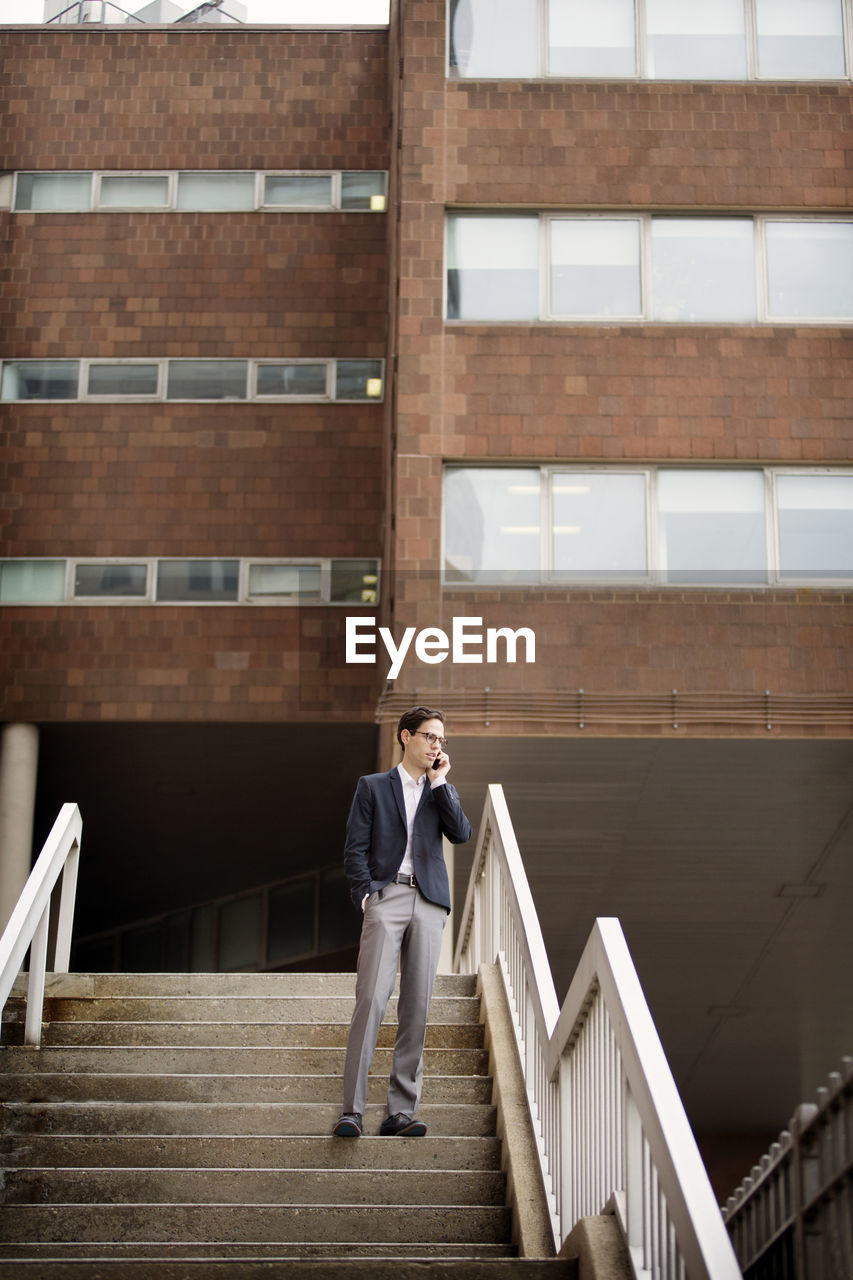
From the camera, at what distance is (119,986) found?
7914 mm

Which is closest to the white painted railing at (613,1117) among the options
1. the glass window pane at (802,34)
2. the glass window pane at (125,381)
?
Result: the glass window pane at (802,34)

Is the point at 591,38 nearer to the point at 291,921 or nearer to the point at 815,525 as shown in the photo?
the point at 815,525

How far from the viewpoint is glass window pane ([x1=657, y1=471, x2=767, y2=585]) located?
1377 centimetres

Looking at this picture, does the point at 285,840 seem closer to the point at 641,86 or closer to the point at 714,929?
the point at 714,929

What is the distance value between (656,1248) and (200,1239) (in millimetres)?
2007

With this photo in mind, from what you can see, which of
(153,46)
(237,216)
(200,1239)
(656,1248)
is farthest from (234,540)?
(656,1248)

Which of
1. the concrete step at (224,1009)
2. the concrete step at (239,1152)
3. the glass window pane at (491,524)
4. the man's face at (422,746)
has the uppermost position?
the glass window pane at (491,524)

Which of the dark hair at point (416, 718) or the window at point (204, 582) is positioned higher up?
the window at point (204, 582)

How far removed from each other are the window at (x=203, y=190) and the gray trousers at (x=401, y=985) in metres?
13.6

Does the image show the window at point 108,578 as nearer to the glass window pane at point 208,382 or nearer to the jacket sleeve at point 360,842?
the glass window pane at point 208,382

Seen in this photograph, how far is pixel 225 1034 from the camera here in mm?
7219

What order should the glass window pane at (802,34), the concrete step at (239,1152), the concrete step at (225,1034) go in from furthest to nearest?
1. the glass window pane at (802,34)
2. the concrete step at (225,1034)
3. the concrete step at (239,1152)

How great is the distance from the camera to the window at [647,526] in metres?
13.8

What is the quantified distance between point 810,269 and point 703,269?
105 cm
